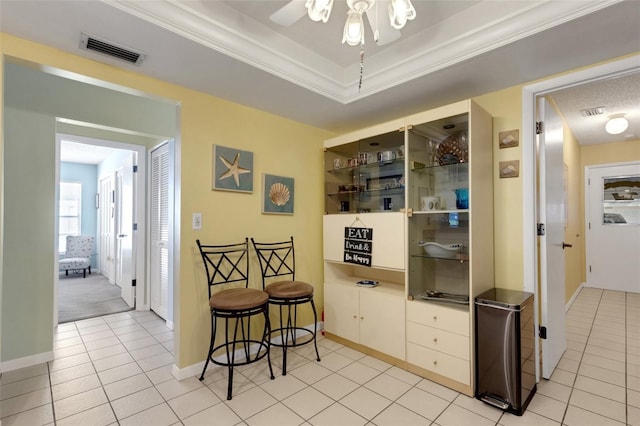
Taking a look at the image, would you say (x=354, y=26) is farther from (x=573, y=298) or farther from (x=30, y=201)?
(x=573, y=298)

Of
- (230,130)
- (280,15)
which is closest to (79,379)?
(230,130)

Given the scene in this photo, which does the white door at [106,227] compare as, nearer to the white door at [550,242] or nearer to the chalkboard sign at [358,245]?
the chalkboard sign at [358,245]

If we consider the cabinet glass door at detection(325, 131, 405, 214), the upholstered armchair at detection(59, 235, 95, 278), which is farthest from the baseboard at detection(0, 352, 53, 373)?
the upholstered armchair at detection(59, 235, 95, 278)

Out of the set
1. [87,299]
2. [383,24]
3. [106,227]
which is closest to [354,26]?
[383,24]

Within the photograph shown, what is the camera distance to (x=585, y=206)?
17.4 feet

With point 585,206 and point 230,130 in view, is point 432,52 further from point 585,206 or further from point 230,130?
point 585,206

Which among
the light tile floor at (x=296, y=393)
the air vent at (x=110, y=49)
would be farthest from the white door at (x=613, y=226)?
the air vent at (x=110, y=49)

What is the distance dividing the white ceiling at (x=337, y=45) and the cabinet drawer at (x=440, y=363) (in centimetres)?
213

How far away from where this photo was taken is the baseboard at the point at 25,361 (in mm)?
2453

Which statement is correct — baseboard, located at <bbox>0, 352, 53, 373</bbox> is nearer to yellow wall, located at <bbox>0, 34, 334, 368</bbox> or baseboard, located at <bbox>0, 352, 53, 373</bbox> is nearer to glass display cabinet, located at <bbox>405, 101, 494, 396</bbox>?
yellow wall, located at <bbox>0, 34, 334, 368</bbox>

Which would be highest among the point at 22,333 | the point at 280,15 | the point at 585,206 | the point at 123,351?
the point at 280,15

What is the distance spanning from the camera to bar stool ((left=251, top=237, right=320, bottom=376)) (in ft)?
8.50

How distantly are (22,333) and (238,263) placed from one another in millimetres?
1883

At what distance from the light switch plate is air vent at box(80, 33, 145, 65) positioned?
1.17 m
